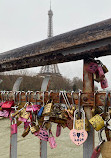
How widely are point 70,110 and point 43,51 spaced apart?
46 cm

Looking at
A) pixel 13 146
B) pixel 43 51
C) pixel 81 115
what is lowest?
pixel 13 146

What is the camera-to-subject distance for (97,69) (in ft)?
3.12

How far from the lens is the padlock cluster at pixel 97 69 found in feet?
3.04

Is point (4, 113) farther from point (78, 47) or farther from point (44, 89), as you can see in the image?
point (78, 47)

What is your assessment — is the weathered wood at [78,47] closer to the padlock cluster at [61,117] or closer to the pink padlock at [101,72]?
the pink padlock at [101,72]

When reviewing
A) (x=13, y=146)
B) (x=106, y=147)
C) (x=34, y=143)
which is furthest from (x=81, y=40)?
(x=34, y=143)

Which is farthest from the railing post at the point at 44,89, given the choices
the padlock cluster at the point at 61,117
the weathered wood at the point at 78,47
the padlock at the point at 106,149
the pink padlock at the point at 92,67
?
the padlock at the point at 106,149

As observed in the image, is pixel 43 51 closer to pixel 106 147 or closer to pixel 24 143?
pixel 106 147

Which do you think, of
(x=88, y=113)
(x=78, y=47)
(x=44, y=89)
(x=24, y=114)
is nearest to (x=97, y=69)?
(x=78, y=47)

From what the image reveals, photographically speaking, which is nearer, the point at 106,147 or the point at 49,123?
the point at 106,147

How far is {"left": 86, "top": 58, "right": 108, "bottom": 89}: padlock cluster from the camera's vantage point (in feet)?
3.04

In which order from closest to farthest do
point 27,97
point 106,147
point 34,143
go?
point 106,147
point 27,97
point 34,143

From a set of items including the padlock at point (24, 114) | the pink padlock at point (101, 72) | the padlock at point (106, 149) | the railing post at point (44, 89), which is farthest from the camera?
the railing post at point (44, 89)

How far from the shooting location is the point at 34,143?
16.7 ft
